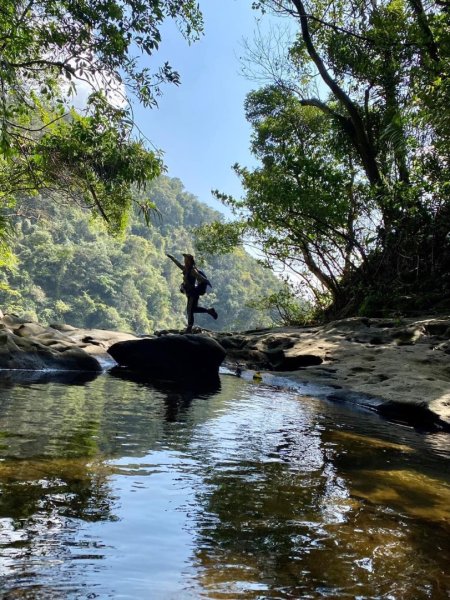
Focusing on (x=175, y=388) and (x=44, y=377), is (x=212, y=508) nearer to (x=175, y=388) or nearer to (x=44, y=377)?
(x=175, y=388)

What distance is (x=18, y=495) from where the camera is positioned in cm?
271

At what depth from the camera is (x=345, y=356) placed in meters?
10.2

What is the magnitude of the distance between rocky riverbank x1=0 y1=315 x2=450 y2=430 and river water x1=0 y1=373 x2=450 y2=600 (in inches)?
80.3

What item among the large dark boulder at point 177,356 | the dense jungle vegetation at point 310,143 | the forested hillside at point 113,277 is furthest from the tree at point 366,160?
the forested hillside at point 113,277

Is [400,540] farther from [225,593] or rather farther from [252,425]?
[252,425]

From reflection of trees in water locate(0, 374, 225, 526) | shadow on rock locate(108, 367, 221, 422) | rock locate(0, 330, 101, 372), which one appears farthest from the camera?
rock locate(0, 330, 101, 372)

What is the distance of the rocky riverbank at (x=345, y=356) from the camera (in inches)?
298

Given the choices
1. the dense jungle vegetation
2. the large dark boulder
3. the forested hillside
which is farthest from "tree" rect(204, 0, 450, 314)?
the forested hillside

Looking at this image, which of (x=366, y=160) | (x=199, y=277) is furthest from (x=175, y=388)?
(x=366, y=160)

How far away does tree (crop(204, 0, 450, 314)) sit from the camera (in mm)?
11177

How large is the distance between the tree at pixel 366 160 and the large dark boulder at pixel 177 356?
18.5 ft

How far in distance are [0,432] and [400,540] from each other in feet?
10.3

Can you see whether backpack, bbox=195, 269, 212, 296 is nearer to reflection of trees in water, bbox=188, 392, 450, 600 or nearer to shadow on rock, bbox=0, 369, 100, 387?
shadow on rock, bbox=0, 369, 100, 387

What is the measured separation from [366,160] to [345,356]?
7.85m
